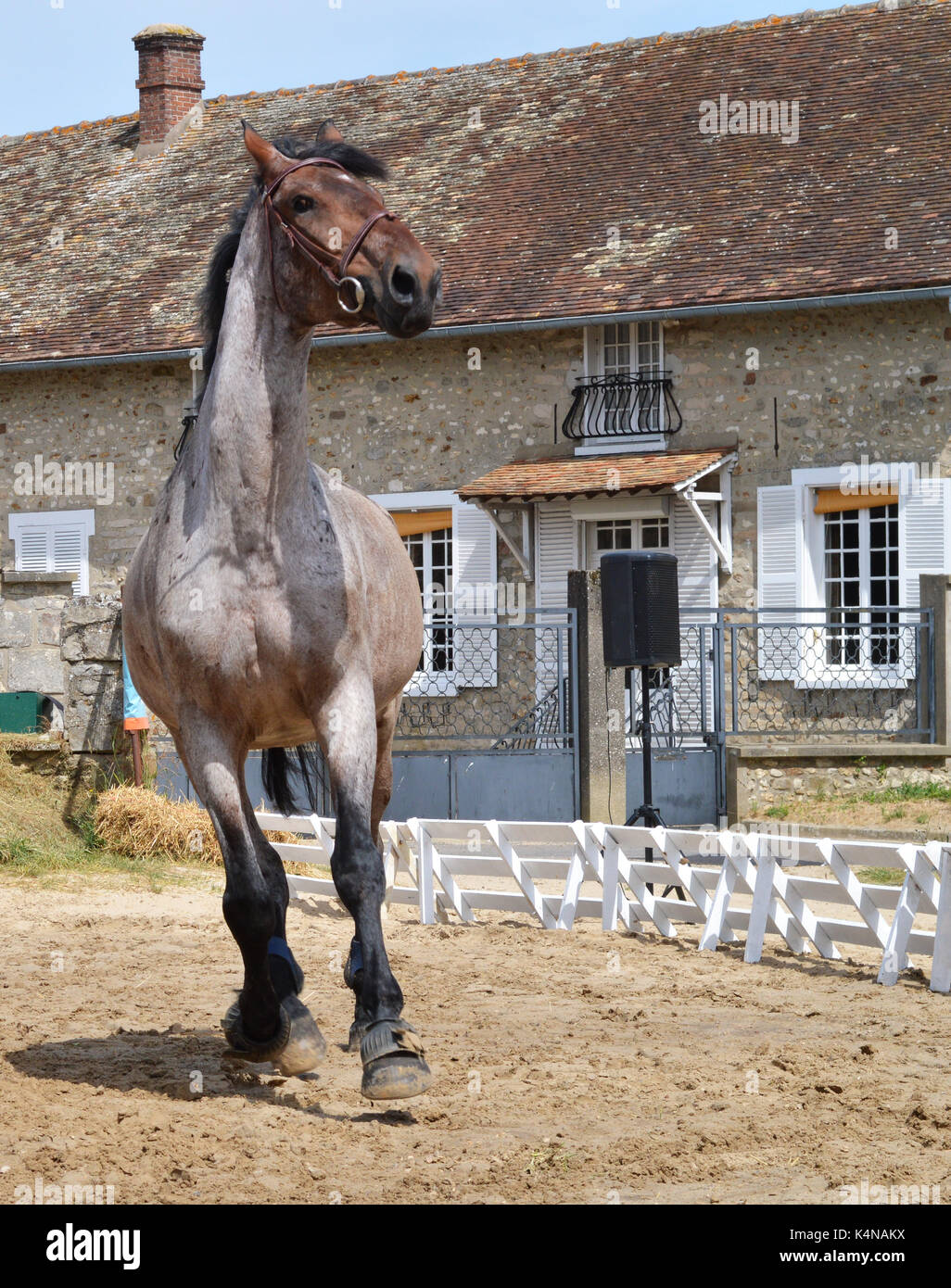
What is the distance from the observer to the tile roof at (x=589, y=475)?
18578 millimetres

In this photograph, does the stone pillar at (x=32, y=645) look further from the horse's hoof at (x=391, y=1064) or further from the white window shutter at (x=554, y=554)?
the horse's hoof at (x=391, y=1064)

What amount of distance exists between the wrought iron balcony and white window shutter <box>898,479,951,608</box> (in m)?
2.88

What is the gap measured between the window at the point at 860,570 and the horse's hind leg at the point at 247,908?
13424 mm

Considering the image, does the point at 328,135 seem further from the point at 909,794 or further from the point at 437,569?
the point at 437,569

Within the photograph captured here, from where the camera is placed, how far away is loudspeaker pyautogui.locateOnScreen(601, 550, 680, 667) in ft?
41.1

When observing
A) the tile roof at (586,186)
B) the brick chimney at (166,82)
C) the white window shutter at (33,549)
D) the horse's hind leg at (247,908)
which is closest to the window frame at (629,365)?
the tile roof at (586,186)

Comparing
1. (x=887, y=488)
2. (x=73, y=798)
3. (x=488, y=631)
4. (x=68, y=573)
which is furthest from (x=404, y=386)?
(x=73, y=798)

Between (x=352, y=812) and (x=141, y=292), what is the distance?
61.3 feet

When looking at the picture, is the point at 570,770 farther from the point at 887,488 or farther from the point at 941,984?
the point at 941,984

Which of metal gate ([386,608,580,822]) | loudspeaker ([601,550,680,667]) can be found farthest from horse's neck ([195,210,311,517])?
metal gate ([386,608,580,822])

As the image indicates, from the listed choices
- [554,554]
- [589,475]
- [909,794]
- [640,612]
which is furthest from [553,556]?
[640,612]

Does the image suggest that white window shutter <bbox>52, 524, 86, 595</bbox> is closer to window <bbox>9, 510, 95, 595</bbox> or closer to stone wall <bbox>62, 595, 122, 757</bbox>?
window <bbox>9, 510, 95, 595</bbox>

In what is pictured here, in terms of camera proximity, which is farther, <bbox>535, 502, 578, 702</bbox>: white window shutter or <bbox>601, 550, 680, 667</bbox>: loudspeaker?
<bbox>535, 502, 578, 702</bbox>: white window shutter

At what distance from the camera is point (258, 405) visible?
551 centimetres
